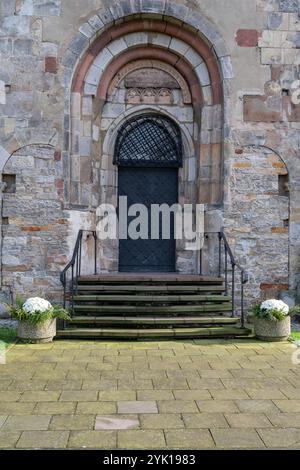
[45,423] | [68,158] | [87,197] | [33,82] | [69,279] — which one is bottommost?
[45,423]

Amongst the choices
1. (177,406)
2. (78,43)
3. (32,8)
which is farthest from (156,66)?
(177,406)

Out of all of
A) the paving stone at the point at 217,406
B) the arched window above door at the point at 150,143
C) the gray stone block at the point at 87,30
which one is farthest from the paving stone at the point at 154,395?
the gray stone block at the point at 87,30

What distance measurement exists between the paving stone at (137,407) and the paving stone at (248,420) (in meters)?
0.65

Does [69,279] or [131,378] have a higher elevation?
[69,279]

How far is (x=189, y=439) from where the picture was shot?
3805 mm

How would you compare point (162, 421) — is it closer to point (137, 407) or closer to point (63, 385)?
point (137, 407)

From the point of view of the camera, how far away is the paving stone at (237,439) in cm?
366

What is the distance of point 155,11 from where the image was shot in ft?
30.5

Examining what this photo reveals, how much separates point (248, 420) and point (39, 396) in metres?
1.92

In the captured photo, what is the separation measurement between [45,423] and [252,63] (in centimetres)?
739

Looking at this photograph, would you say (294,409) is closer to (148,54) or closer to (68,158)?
(68,158)
